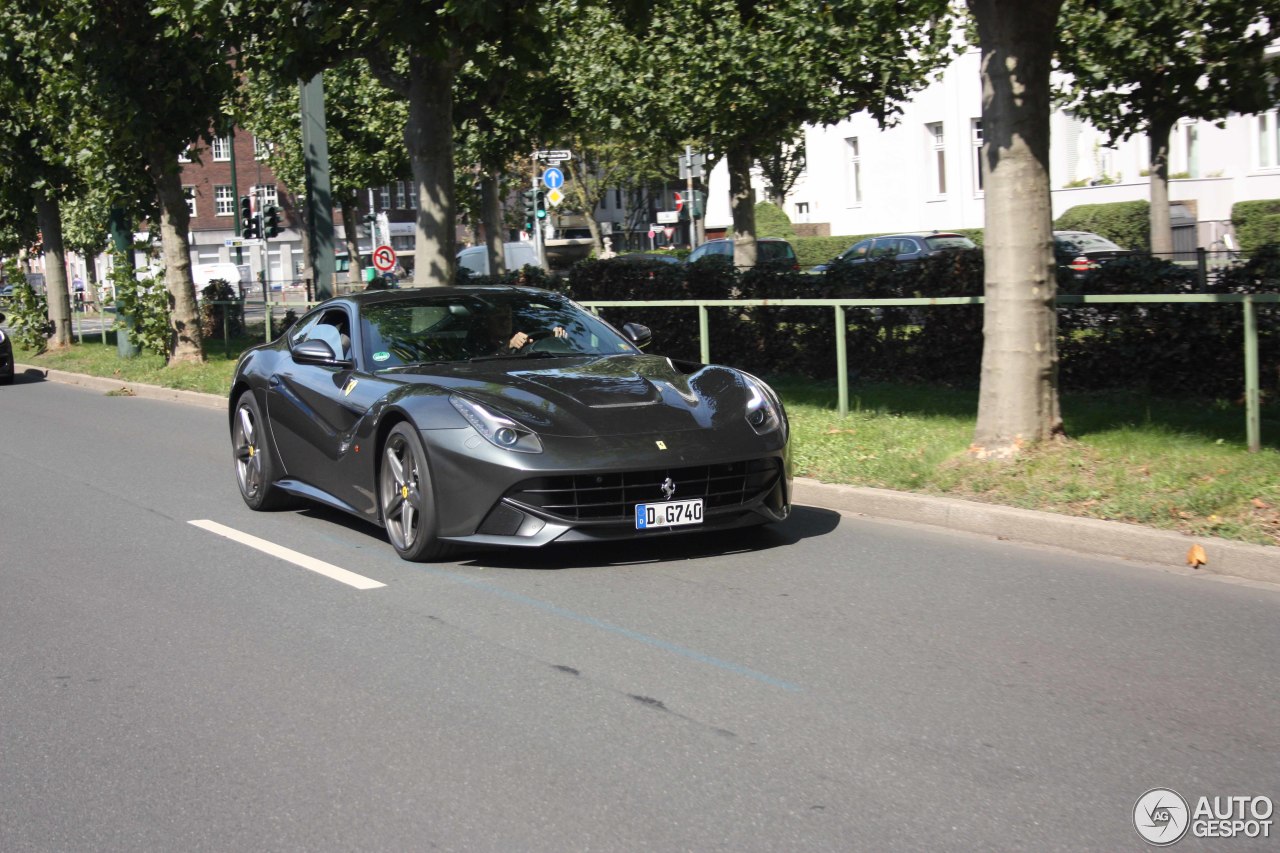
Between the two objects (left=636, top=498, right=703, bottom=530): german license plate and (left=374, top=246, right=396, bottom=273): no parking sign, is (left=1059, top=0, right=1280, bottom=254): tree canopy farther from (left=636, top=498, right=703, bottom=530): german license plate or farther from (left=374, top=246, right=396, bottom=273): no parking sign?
(left=374, top=246, right=396, bottom=273): no parking sign

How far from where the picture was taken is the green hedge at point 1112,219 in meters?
35.1

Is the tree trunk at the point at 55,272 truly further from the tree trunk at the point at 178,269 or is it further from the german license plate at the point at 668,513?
the german license plate at the point at 668,513

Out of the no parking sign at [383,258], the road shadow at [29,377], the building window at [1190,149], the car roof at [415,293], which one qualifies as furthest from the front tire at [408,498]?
the building window at [1190,149]

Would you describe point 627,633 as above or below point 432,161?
below

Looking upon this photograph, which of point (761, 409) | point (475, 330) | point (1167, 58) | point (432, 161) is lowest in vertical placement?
point (761, 409)

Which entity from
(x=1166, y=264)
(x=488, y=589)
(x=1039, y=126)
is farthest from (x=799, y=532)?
(x=1166, y=264)

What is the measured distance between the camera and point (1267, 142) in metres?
35.4

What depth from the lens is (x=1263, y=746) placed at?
14.5 ft

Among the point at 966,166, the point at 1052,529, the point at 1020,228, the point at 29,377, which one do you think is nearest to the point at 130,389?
the point at 29,377

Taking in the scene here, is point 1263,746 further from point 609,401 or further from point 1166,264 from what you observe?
point 1166,264

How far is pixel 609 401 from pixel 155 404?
46.2ft

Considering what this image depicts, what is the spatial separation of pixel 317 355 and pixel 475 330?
939mm

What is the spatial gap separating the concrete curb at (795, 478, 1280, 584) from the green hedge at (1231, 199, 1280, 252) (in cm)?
2542

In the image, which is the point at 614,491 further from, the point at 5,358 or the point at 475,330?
the point at 5,358
